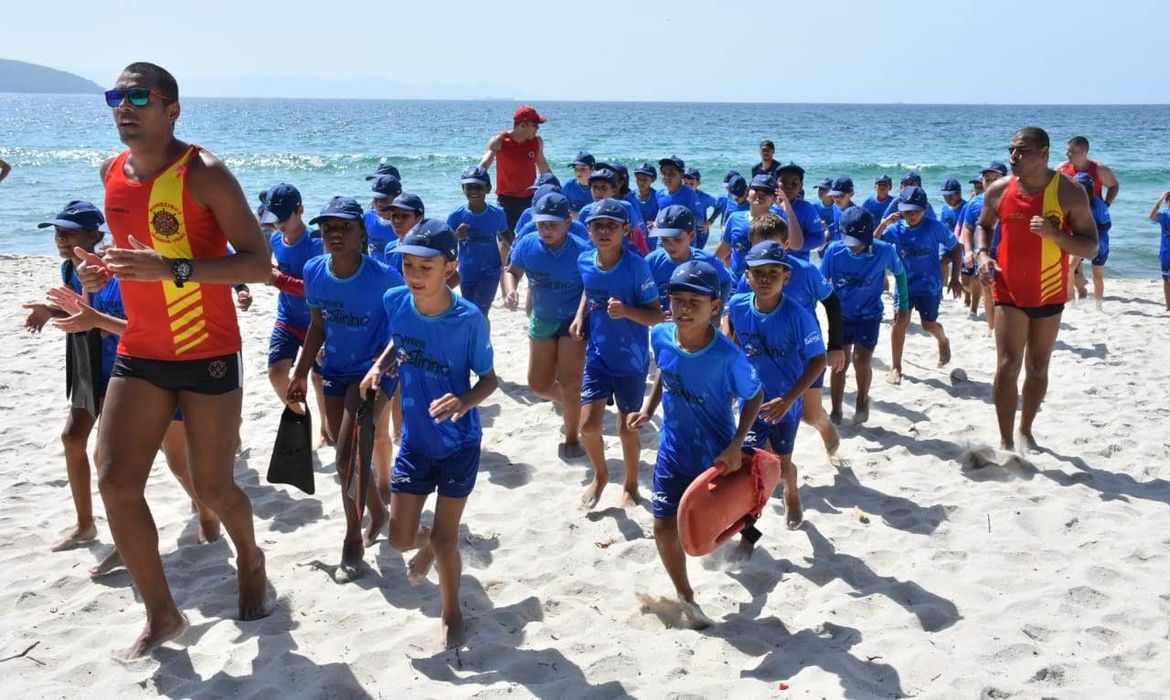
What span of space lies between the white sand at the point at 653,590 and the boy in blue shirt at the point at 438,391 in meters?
0.49

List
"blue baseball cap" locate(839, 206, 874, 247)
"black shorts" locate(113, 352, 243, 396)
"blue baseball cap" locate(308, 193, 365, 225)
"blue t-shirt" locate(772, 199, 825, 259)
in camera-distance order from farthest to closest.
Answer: "blue t-shirt" locate(772, 199, 825, 259)
"blue baseball cap" locate(839, 206, 874, 247)
"blue baseball cap" locate(308, 193, 365, 225)
"black shorts" locate(113, 352, 243, 396)

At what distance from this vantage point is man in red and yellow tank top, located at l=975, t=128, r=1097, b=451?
6.57 m

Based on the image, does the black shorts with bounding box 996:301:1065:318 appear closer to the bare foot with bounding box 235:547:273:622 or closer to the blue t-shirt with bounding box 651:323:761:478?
the blue t-shirt with bounding box 651:323:761:478

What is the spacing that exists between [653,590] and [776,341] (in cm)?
156

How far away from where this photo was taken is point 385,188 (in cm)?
838

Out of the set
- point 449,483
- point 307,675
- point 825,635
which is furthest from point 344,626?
point 825,635

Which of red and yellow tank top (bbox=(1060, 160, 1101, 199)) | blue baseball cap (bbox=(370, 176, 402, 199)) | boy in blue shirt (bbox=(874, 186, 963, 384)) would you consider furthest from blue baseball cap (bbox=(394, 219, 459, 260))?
red and yellow tank top (bbox=(1060, 160, 1101, 199))

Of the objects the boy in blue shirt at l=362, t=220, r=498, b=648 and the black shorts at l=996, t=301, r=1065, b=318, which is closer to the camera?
the boy in blue shirt at l=362, t=220, r=498, b=648

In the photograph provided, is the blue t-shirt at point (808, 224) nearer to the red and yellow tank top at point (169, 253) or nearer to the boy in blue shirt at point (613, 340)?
the boy in blue shirt at point (613, 340)

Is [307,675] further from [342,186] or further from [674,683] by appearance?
[342,186]

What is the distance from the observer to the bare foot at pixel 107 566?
5336 mm

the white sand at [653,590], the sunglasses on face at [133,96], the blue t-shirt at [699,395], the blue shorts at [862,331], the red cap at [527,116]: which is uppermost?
the red cap at [527,116]

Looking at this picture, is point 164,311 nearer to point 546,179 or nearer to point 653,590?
point 653,590

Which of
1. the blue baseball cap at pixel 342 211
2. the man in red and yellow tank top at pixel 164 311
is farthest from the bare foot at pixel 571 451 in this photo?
the man in red and yellow tank top at pixel 164 311
